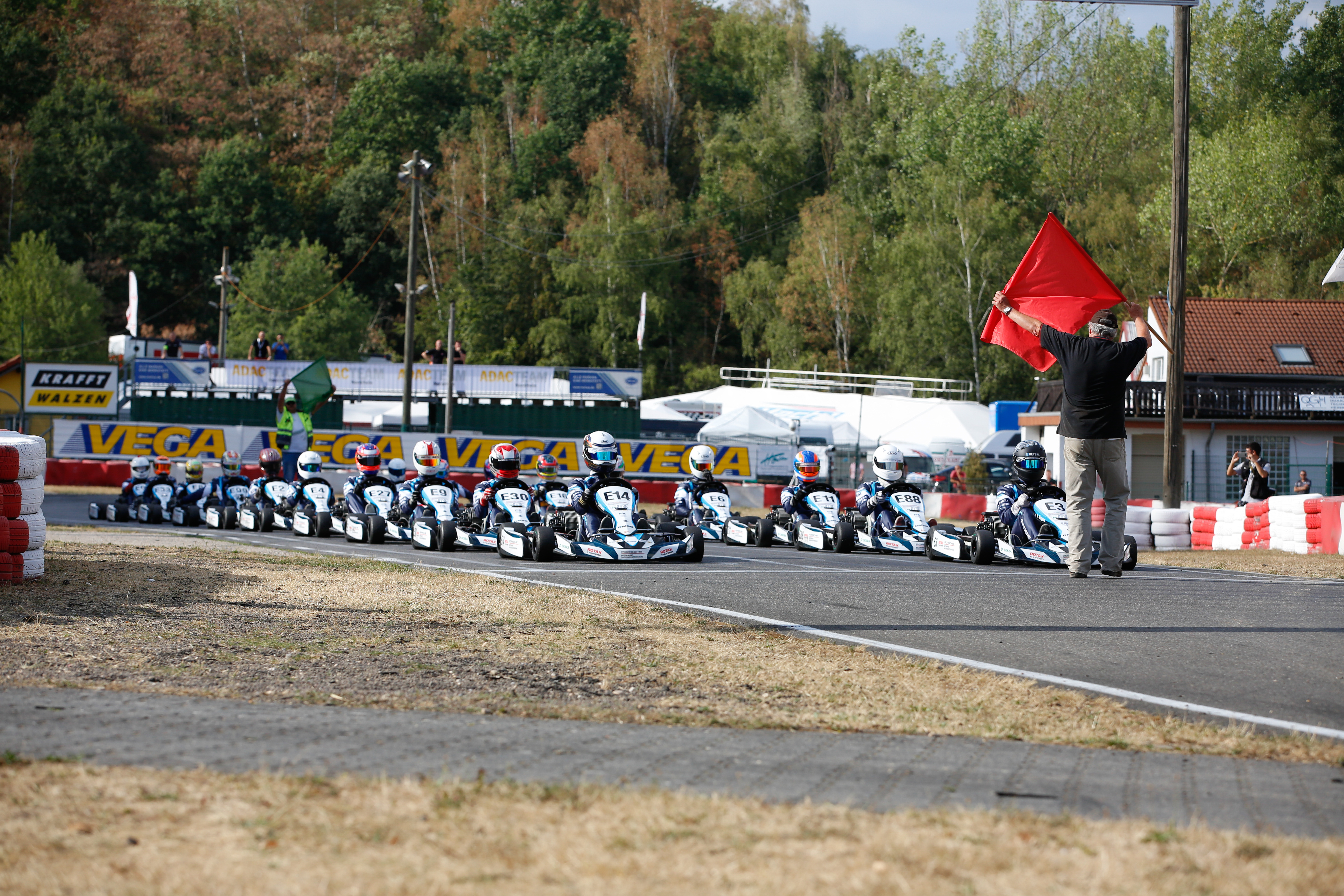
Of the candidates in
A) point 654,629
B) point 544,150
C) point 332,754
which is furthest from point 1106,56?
point 332,754

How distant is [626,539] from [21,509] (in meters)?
5.98

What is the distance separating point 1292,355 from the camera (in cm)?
3862

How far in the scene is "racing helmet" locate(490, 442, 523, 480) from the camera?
51.3ft

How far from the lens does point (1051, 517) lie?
13500 millimetres

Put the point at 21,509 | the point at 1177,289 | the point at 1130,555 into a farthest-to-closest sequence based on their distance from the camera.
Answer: the point at 1177,289, the point at 1130,555, the point at 21,509

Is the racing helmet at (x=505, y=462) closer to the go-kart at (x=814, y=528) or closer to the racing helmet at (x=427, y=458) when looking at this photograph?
the racing helmet at (x=427, y=458)

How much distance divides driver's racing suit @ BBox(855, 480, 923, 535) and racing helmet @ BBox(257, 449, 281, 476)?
10.2 m

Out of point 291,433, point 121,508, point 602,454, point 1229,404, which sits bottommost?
point 121,508

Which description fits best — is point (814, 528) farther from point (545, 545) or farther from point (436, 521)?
point (436, 521)

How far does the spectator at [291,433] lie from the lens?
26.5 meters

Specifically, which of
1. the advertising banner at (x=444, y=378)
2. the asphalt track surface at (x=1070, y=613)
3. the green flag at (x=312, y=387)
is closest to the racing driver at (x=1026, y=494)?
the asphalt track surface at (x=1070, y=613)

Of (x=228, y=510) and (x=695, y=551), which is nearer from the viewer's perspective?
(x=695, y=551)

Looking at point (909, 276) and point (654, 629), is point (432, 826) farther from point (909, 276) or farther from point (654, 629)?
point (909, 276)

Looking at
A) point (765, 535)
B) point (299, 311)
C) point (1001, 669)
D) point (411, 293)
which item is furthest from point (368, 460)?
point (299, 311)
